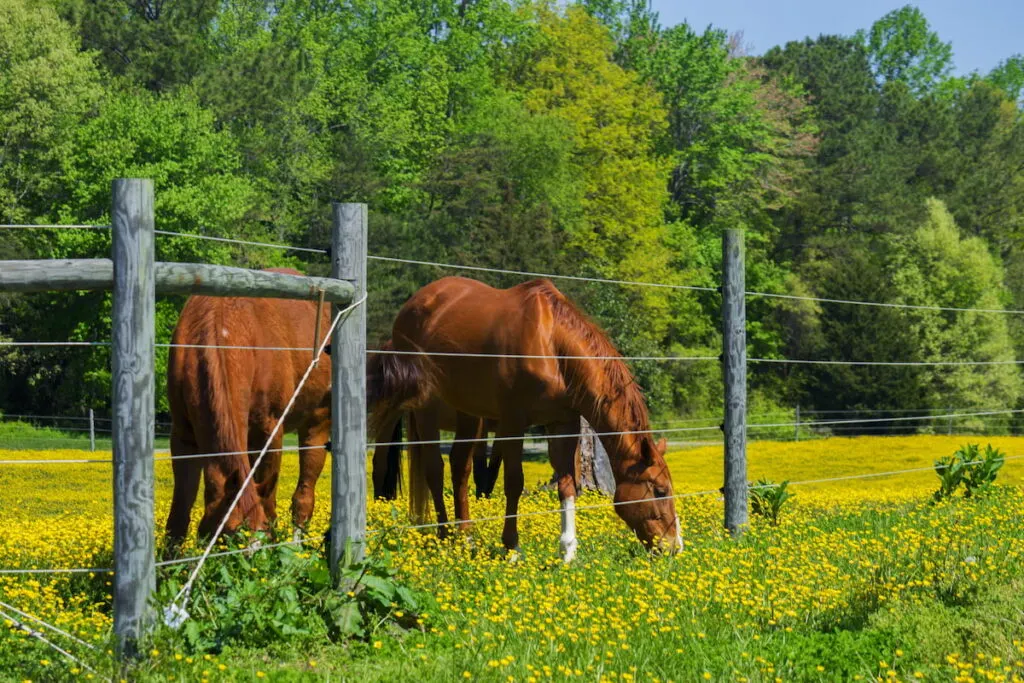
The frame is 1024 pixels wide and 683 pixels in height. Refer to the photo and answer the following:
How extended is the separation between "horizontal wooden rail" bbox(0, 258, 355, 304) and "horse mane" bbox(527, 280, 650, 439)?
10.8ft

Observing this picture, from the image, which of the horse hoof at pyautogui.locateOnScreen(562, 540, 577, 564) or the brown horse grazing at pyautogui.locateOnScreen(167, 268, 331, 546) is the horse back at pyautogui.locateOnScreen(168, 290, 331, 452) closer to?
the brown horse grazing at pyautogui.locateOnScreen(167, 268, 331, 546)

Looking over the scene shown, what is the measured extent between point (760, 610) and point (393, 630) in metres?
2.25

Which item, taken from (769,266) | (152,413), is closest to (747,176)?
(769,266)

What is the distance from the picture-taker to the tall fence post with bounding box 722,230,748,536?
33.9 feet

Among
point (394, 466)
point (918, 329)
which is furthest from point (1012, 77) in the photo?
point (394, 466)

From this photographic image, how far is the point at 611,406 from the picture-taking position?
32.5ft

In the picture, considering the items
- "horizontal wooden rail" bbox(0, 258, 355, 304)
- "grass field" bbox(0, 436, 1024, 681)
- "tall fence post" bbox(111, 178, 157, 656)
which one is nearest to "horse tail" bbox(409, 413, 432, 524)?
"grass field" bbox(0, 436, 1024, 681)

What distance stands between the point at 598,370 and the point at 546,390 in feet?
1.61

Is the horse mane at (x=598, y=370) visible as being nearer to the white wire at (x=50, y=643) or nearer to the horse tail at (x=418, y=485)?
the horse tail at (x=418, y=485)

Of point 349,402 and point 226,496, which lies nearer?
point 349,402

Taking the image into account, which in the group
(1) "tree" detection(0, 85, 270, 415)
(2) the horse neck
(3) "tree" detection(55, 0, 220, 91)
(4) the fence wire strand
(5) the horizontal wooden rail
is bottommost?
(4) the fence wire strand

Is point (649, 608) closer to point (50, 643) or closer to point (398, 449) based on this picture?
point (50, 643)

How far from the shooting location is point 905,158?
66.6 meters

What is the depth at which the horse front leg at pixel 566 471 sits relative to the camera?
31.3 ft
